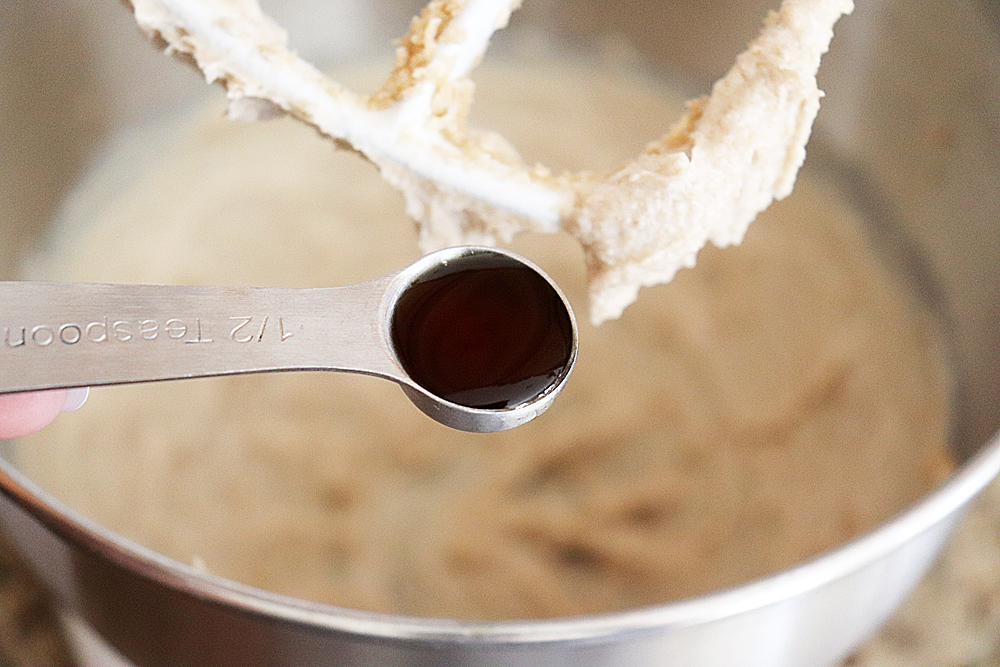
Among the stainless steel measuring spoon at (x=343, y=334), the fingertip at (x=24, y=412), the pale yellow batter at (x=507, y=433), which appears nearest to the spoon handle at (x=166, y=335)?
the stainless steel measuring spoon at (x=343, y=334)

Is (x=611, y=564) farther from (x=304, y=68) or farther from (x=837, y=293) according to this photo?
(x=304, y=68)

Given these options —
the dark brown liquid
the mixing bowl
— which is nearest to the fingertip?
the mixing bowl

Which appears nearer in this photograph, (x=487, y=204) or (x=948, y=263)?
(x=487, y=204)

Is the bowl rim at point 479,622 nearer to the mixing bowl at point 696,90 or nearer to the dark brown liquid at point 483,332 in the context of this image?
the mixing bowl at point 696,90

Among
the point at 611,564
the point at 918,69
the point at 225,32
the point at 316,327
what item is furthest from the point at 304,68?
the point at 918,69

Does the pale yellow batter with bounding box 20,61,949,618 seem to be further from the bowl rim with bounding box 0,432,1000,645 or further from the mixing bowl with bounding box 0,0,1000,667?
the bowl rim with bounding box 0,432,1000,645
